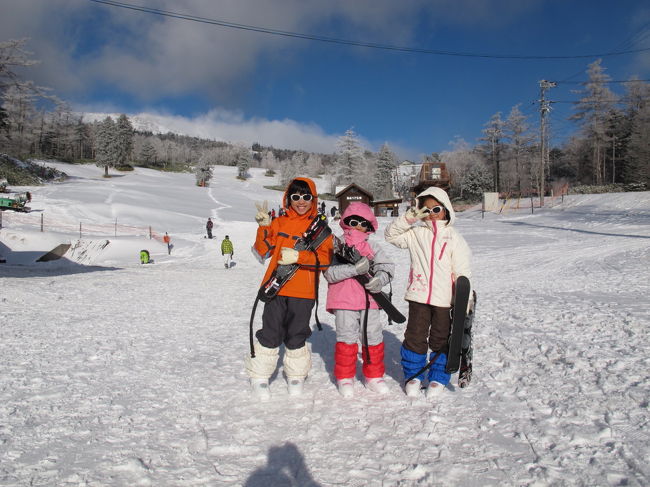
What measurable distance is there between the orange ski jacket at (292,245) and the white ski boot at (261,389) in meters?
0.78

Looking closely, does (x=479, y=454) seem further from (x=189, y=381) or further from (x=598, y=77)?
(x=598, y=77)

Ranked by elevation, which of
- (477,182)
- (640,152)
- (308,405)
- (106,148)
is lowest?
(308,405)

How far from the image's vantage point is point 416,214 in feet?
11.2

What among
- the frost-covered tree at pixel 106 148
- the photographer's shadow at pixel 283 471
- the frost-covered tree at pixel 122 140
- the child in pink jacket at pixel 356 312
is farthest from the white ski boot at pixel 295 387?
the frost-covered tree at pixel 122 140

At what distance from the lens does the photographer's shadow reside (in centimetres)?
230

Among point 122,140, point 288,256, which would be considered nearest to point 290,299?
point 288,256

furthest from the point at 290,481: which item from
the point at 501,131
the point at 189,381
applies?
the point at 501,131

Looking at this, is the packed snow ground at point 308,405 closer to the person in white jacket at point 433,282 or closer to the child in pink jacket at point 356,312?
the child in pink jacket at point 356,312

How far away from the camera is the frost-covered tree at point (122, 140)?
8050 cm

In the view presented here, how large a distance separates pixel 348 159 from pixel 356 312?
65733mm

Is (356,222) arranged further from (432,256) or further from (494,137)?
(494,137)

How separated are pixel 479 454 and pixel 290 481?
120 centimetres

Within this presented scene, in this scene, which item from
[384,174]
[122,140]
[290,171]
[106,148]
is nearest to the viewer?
[384,174]

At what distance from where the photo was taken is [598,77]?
4509 cm
